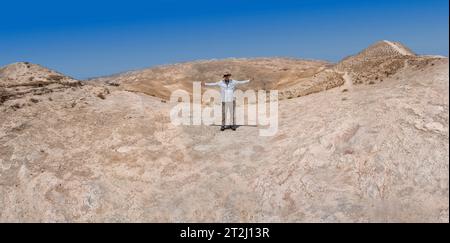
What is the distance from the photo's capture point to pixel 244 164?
15.2m

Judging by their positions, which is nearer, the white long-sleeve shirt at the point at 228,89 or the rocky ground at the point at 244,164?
the rocky ground at the point at 244,164

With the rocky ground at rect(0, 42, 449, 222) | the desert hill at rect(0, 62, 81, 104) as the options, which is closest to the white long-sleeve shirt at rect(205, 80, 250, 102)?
the rocky ground at rect(0, 42, 449, 222)

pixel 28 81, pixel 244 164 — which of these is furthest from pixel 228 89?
pixel 28 81

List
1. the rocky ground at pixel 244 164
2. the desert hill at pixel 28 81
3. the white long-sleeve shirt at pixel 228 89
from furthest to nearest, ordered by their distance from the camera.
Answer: the desert hill at pixel 28 81 → the white long-sleeve shirt at pixel 228 89 → the rocky ground at pixel 244 164

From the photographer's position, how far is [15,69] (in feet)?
86.4

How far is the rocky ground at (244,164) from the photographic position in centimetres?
1265

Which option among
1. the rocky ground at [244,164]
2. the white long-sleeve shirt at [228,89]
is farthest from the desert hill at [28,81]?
the white long-sleeve shirt at [228,89]

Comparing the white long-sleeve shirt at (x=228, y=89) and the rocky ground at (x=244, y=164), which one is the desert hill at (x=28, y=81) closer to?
the rocky ground at (x=244, y=164)

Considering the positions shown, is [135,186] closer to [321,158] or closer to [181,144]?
[181,144]

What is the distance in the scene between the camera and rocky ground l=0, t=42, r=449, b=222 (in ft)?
41.5

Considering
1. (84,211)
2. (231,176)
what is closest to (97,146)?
(84,211)

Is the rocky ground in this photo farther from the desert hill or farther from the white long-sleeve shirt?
the desert hill
